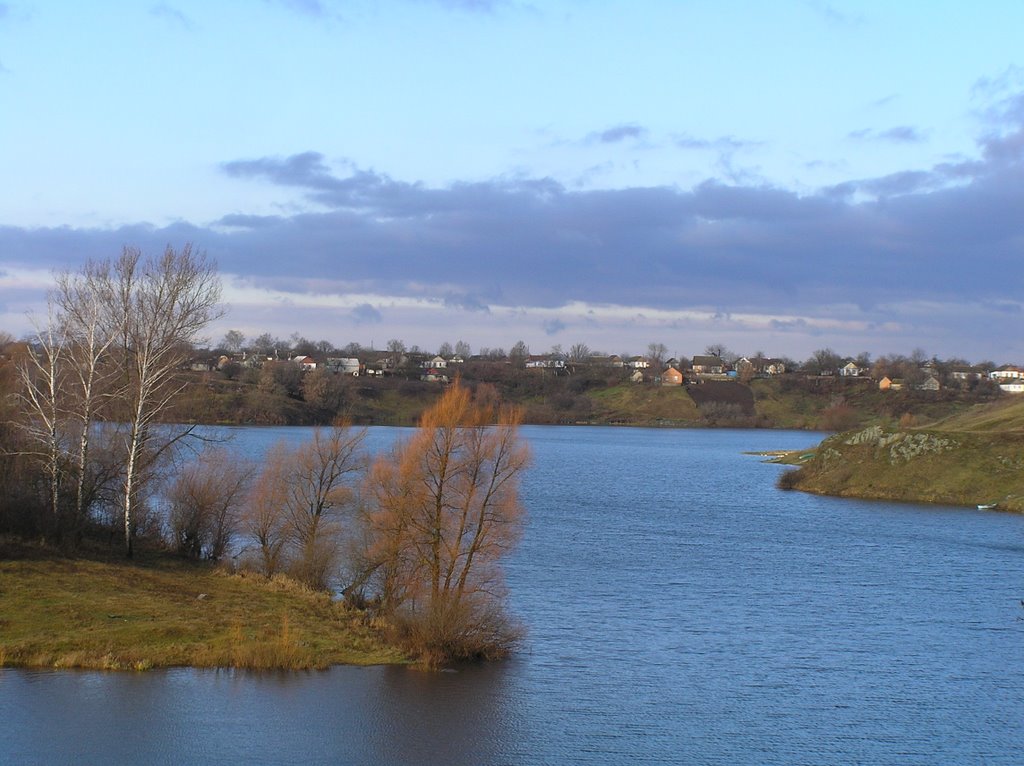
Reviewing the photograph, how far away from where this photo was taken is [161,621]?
2630cm

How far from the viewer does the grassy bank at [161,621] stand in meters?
23.7

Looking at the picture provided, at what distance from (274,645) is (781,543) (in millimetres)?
30862

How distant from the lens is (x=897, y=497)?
6825cm

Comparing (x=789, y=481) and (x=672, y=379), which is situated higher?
(x=672, y=379)

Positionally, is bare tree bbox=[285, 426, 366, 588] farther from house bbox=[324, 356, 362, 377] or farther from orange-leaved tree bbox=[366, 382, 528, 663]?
house bbox=[324, 356, 362, 377]

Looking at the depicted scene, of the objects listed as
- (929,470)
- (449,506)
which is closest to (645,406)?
(929,470)

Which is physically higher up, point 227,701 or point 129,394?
point 129,394

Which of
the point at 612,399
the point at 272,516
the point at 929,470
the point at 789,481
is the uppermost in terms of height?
the point at 612,399

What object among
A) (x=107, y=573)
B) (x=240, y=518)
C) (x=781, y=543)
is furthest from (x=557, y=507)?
(x=107, y=573)

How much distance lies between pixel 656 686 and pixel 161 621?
1290 centimetres

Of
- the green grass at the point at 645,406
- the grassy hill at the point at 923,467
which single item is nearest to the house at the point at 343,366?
the green grass at the point at 645,406

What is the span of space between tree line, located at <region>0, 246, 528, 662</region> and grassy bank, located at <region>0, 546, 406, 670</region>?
140 centimetres

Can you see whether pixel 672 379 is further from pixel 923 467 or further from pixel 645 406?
pixel 923 467

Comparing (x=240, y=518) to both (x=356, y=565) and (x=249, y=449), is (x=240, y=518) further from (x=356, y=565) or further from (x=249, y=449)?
(x=249, y=449)
